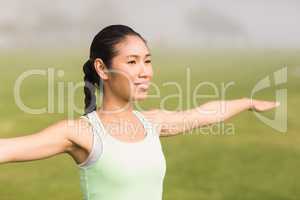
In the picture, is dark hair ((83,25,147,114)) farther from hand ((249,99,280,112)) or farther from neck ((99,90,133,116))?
hand ((249,99,280,112))

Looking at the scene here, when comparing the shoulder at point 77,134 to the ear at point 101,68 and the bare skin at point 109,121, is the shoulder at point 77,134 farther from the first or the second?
the ear at point 101,68

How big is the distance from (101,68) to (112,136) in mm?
384

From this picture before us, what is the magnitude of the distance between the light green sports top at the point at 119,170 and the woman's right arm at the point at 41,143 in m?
0.14

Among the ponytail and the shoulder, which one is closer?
the shoulder

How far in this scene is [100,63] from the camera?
2.99m

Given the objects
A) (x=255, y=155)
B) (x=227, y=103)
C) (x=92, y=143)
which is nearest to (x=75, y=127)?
(x=92, y=143)

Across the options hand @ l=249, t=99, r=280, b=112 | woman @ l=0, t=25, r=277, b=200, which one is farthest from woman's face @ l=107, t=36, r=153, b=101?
hand @ l=249, t=99, r=280, b=112

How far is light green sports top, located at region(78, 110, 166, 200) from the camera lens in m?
2.74

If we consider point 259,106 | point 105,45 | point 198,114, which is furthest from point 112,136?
point 259,106

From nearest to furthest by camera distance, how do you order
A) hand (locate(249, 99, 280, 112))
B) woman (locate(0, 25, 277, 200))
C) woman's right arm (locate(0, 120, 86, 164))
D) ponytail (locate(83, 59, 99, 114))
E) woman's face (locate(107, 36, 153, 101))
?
1. woman's right arm (locate(0, 120, 86, 164))
2. woman (locate(0, 25, 277, 200))
3. woman's face (locate(107, 36, 153, 101))
4. ponytail (locate(83, 59, 99, 114))
5. hand (locate(249, 99, 280, 112))

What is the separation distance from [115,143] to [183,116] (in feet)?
2.60

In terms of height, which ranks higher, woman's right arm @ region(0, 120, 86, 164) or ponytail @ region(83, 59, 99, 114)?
ponytail @ region(83, 59, 99, 114)

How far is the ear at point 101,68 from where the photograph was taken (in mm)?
2971

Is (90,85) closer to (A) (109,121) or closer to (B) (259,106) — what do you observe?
(A) (109,121)
